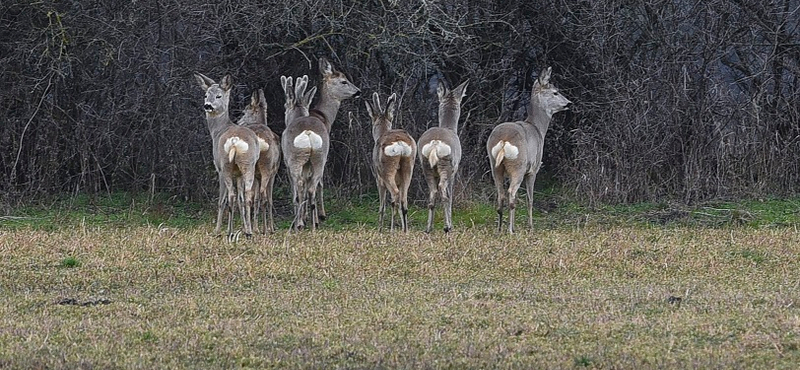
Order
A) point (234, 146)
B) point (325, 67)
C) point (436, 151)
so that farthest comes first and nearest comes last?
point (325, 67)
point (436, 151)
point (234, 146)

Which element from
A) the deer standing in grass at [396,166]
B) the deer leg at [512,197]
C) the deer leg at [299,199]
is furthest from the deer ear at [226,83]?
the deer leg at [512,197]

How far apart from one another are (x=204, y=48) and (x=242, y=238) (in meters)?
4.06

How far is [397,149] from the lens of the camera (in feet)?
44.9

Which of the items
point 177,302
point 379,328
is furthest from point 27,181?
point 379,328

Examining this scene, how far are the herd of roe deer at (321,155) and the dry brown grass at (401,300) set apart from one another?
91cm

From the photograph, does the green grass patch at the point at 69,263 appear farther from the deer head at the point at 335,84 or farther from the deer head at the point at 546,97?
the deer head at the point at 546,97

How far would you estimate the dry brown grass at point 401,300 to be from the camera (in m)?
6.99

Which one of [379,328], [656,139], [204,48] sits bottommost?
[379,328]

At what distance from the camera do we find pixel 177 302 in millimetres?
8664

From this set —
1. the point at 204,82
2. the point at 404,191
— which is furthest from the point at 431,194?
the point at 204,82

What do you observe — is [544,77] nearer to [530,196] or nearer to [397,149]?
[530,196]

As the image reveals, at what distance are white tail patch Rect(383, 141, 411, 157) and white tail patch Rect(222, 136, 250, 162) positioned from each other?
1624 mm

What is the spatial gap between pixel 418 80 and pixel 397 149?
11.8 ft

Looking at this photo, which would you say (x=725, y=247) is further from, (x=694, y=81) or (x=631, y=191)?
(x=694, y=81)
